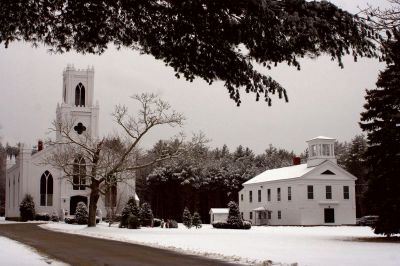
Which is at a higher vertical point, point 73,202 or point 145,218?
point 73,202

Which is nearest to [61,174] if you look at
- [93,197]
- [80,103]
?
[80,103]

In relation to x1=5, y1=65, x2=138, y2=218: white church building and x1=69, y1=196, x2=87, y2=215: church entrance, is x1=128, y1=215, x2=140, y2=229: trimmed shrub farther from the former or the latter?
x1=69, y1=196, x2=87, y2=215: church entrance

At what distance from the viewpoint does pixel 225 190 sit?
8494 centimetres

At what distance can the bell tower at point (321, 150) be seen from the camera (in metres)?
64.9

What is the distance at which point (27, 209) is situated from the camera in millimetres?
63000

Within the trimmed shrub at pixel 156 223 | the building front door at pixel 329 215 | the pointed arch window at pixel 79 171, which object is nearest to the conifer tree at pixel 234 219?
the trimmed shrub at pixel 156 223

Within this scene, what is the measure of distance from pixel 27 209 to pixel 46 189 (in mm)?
4670

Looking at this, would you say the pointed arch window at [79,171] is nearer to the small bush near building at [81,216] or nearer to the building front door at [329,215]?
the small bush near building at [81,216]

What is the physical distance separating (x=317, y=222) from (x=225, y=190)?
2526 centimetres

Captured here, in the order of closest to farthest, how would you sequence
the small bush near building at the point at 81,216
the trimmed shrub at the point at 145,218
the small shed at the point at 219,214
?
1. the trimmed shrub at the point at 145,218
2. the small bush near building at the point at 81,216
3. the small shed at the point at 219,214

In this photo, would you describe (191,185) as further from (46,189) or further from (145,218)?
(145,218)

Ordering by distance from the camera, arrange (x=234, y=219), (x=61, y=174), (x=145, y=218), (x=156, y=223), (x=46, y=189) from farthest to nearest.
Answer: (x=61, y=174) → (x=46, y=189) → (x=156, y=223) → (x=145, y=218) → (x=234, y=219)

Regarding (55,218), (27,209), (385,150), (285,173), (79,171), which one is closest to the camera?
(385,150)

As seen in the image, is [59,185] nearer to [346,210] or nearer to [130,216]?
[130,216]
